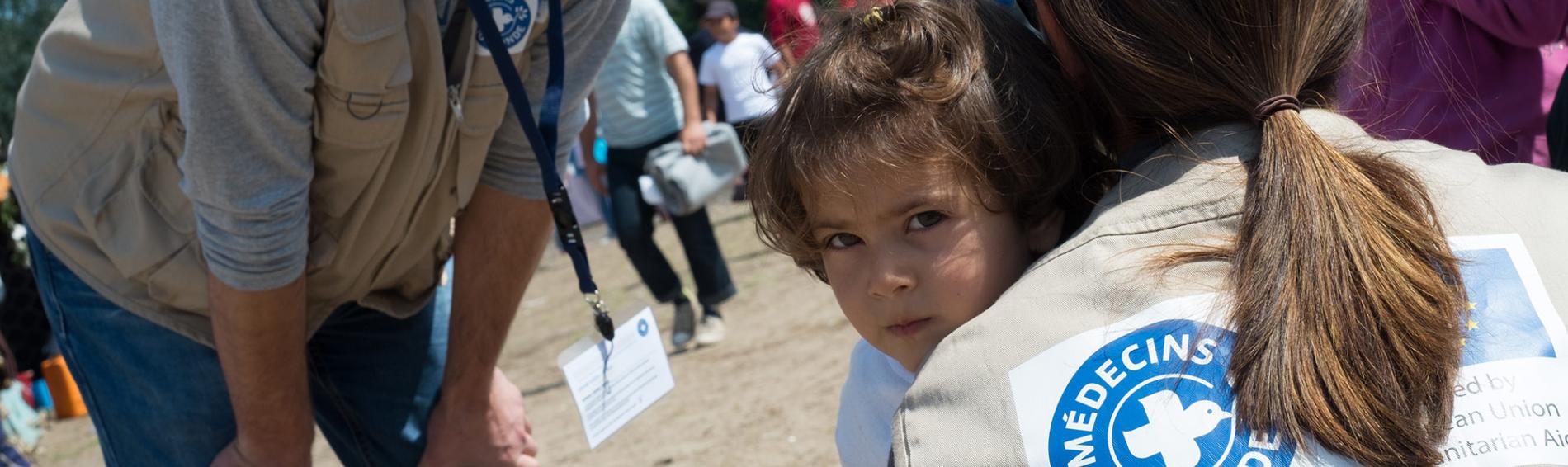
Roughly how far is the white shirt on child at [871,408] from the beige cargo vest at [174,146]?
0.77m

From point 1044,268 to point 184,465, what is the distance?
147cm

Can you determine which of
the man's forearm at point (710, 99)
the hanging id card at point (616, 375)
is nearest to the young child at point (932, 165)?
the hanging id card at point (616, 375)

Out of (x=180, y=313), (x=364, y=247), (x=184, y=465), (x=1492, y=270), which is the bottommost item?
(x=184, y=465)

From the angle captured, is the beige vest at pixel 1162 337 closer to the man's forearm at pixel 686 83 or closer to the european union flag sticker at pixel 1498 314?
the european union flag sticker at pixel 1498 314

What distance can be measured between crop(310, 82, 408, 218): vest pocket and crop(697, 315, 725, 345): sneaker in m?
3.88

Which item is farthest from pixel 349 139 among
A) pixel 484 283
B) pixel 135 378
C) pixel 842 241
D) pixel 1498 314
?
pixel 1498 314

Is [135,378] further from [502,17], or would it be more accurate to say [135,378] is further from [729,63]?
[729,63]

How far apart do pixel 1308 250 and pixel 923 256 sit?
0.45 m

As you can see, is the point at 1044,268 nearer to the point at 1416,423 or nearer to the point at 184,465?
the point at 1416,423

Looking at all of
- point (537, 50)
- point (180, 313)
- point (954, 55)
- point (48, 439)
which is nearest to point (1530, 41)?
point (954, 55)

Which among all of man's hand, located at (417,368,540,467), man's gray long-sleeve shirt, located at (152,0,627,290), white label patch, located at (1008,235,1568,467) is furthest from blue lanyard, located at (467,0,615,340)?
white label patch, located at (1008,235,1568,467)

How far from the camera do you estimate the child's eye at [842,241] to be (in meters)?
1.55

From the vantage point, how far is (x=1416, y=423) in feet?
3.52

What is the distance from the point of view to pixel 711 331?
19.4 feet
